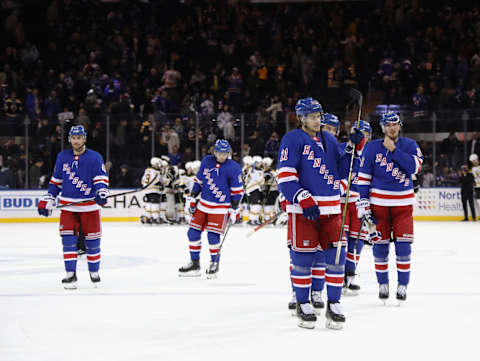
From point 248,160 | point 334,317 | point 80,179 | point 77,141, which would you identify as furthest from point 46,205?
point 248,160

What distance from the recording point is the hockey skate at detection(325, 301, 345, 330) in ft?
16.4

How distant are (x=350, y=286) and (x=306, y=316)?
5.75 feet

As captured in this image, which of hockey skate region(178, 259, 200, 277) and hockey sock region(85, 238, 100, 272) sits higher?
hockey sock region(85, 238, 100, 272)

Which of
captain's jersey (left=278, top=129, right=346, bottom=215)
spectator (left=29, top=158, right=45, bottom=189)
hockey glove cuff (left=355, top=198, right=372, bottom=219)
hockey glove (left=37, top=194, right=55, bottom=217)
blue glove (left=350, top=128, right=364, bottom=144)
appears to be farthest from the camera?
spectator (left=29, top=158, right=45, bottom=189)

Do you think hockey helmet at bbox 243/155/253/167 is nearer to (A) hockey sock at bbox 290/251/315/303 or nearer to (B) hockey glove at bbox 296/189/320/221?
(A) hockey sock at bbox 290/251/315/303

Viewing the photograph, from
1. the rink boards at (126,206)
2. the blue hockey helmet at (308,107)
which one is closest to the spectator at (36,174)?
the rink boards at (126,206)

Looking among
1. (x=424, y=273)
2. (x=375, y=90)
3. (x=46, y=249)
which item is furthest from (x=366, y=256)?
(x=375, y=90)

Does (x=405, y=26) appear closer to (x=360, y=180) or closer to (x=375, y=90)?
(x=375, y=90)

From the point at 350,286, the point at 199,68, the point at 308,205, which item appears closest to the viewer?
the point at 308,205

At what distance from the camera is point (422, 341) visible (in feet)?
15.1

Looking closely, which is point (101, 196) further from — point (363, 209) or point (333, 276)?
point (333, 276)

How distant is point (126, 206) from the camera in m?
17.8

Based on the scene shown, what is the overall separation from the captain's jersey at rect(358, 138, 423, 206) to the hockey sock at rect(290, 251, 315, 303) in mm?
1122

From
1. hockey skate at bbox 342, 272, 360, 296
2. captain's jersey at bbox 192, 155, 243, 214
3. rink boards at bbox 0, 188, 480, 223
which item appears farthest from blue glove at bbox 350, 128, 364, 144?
rink boards at bbox 0, 188, 480, 223
